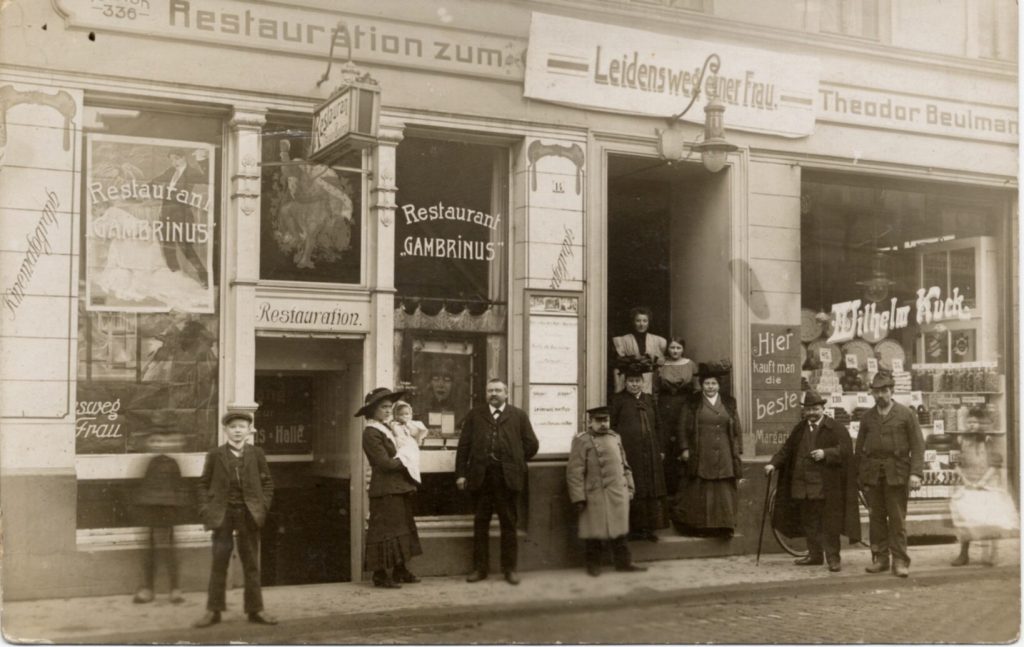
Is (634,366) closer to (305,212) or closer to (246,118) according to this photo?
(305,212)

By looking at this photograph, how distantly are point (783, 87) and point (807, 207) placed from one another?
1.23 meters

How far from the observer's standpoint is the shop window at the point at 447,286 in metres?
9.52

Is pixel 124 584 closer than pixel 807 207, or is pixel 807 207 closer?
pixel 124 584

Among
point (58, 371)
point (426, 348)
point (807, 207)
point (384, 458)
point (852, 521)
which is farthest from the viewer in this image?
point (807, 207)

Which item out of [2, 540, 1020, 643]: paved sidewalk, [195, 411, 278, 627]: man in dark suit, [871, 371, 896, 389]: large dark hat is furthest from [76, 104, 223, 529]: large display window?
[871, 371, 896, 389]: large dark hat

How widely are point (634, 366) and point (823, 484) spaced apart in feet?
6.67

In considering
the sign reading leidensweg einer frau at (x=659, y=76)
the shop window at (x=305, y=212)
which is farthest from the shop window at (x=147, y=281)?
the sign reading leidensweg einer frau at (x=659, y=76)

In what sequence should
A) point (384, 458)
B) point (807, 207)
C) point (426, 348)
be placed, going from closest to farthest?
point (384, 458) < point (426, 348) < point (807, 207)

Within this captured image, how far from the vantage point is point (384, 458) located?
29.1 ft

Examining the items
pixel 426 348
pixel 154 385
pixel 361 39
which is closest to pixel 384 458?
pixel 426 348

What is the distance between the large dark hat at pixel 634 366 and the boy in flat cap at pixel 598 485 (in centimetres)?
69

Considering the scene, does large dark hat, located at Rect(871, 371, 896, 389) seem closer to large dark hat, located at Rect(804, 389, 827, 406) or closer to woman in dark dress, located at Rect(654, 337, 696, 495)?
large dark hat, located at Rect(804, 389, 827, 406)

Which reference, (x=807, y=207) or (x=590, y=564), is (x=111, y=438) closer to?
(x=590, y=564)

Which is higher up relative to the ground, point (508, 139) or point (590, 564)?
point (508, 139)
